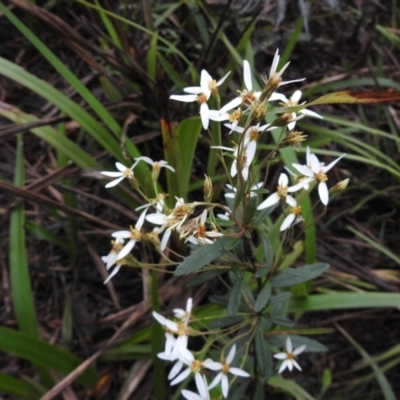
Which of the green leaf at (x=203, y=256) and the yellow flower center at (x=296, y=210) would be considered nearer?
the green leaf at (x=203, y=256)

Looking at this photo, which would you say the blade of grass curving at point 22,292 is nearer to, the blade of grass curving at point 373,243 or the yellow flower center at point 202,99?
the yellow flower center at point 202,99

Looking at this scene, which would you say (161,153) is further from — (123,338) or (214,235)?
(214,235)

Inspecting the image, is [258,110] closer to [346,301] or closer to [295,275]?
[295,275]

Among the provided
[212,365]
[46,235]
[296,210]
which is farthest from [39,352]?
[296,210]

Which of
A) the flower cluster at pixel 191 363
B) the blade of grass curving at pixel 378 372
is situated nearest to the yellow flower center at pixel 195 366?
the flower cluster at pixel 191 363

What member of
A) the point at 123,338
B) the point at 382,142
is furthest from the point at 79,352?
the point at 382,142

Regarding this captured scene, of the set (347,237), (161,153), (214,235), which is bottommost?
(347,237)
